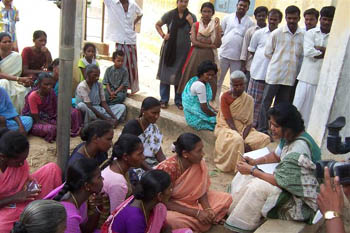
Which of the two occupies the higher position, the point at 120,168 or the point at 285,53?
the point at 285,53

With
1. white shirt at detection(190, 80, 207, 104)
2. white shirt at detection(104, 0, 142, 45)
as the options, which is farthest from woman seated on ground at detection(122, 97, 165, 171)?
white shirt at detection(104, 0, 142, 45)

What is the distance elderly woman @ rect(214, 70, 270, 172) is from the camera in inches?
201

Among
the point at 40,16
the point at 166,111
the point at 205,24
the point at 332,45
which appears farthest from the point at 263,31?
the point at 40,16

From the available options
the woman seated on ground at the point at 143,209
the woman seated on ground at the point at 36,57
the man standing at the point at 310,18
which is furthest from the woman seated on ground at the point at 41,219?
the man standing at the point at 310,18

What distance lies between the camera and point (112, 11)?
22.0ft

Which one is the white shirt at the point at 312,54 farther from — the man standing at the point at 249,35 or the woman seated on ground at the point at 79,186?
the woman seated on ground at the point at 79,186

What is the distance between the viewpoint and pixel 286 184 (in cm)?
321

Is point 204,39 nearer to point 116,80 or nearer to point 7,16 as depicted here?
point 116,80

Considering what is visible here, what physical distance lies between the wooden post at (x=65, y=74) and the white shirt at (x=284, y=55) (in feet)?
11.1

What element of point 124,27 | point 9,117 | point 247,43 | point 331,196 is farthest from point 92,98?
point 331,196

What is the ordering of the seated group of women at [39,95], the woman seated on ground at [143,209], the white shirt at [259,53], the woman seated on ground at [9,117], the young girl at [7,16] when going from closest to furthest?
the woman seated on ground at [143,209] → the woman seated on ground at [9,117] → the seated group of women at [39,95] → the white shirt at [259,53] → the young girl at [7,16]

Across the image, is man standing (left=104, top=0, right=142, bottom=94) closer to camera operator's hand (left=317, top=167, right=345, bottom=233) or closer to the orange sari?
the orange sari

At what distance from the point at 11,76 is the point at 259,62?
371 cm

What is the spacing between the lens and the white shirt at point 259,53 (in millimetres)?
6086
